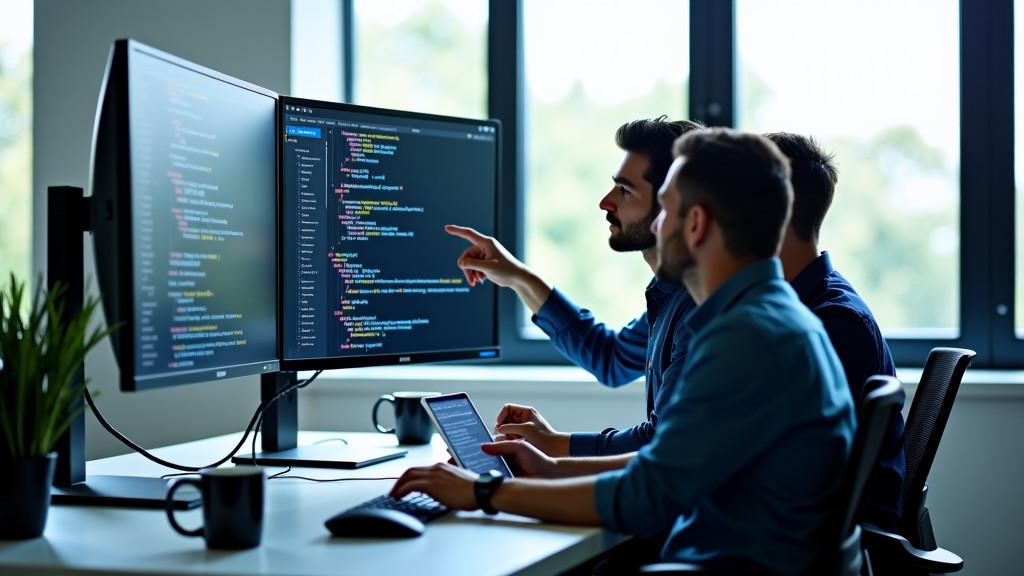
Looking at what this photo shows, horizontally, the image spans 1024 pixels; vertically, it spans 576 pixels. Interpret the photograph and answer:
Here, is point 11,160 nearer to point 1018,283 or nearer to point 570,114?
point 570,114

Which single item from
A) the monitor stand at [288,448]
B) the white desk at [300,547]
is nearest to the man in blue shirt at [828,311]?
the monitor stand at [288,448]

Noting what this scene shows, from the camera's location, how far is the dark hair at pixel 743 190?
1.29 m

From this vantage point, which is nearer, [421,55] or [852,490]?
[852,490]

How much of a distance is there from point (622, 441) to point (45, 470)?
3.16 ft

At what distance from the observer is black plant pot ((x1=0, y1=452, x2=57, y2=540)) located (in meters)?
1.20

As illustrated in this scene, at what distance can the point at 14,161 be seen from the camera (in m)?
3.20

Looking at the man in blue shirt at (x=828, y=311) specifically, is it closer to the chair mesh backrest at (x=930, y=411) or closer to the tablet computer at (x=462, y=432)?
the chair mesh backrest at (x=930, y=411)

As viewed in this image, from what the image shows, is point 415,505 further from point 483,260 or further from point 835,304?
point 835,304

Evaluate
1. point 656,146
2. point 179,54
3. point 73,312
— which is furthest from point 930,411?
point 179,54

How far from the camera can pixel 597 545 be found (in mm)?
1272

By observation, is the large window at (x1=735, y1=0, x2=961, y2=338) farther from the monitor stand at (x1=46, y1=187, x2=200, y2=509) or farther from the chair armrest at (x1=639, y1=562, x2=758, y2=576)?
the monitor stand at (x1=46, y1=187, x2=200, y2=509)

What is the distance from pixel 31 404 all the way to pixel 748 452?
0.91 m

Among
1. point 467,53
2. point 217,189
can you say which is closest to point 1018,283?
point 467,53

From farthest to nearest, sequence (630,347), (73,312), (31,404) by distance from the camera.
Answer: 1. (630,347)
2. (73,312)
3. (31,404)
